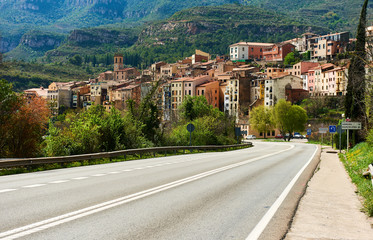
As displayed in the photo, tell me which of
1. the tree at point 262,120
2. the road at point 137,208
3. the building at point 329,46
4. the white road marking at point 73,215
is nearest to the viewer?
the white road marking at point 73,215

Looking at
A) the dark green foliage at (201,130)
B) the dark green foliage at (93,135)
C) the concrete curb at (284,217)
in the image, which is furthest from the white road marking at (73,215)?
the dark green foliage at (201,130)

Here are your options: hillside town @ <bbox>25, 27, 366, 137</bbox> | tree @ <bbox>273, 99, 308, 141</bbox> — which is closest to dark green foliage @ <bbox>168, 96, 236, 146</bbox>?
hillside town @ <bbox>25, 27, 366, 137</bbox>

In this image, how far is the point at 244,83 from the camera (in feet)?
447

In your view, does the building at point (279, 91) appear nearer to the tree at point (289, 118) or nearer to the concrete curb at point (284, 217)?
the tree at point (289, 118)

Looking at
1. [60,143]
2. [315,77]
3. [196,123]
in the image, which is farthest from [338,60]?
[60,143]

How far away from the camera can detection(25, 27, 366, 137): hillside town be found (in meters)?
127

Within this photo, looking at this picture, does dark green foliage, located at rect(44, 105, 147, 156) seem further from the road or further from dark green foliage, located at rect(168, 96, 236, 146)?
the road

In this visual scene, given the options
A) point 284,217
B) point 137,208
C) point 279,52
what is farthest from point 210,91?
point 284,217

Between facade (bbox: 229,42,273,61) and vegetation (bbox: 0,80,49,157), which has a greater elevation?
facade (bbox: 229,42,273,61)

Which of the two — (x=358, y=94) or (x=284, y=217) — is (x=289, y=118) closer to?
(x=358, y=94)

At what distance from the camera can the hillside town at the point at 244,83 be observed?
127 metres

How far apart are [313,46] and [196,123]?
420 ft

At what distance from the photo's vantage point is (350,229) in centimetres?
818

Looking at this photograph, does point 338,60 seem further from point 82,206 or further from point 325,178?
point 82,206
